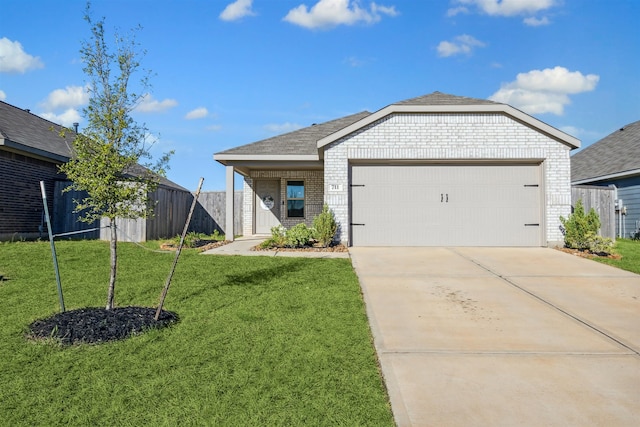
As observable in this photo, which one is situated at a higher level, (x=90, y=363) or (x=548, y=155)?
(x=548, y=155)

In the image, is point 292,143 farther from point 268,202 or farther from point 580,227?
point 580,227

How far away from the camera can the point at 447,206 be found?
1138 cm

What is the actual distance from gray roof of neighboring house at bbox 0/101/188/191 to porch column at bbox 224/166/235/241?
9.49 ft

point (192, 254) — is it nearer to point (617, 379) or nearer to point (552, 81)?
point (617, 379)

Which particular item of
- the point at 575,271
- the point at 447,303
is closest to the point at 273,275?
the point at 447,303

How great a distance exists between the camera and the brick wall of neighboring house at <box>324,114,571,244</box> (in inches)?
438

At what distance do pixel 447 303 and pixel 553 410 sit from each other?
9.20 feet

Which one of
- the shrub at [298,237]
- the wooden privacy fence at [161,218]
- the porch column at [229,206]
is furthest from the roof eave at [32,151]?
the shrub at [298,237]

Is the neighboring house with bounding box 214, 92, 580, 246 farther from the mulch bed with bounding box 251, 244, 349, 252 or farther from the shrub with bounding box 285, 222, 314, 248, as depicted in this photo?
the shrub with bounding box 285, 222, 314, 248

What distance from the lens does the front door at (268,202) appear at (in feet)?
55.2

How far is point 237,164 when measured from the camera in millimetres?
14203

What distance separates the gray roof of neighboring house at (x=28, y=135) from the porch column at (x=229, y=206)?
2.89 metres

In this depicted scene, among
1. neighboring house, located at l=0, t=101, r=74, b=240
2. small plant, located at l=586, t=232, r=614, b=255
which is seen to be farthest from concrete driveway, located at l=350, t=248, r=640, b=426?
neighboring house, located at l=0, t=101, r=74, b=240

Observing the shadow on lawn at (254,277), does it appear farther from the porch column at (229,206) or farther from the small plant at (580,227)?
the small plant at (580,227)
